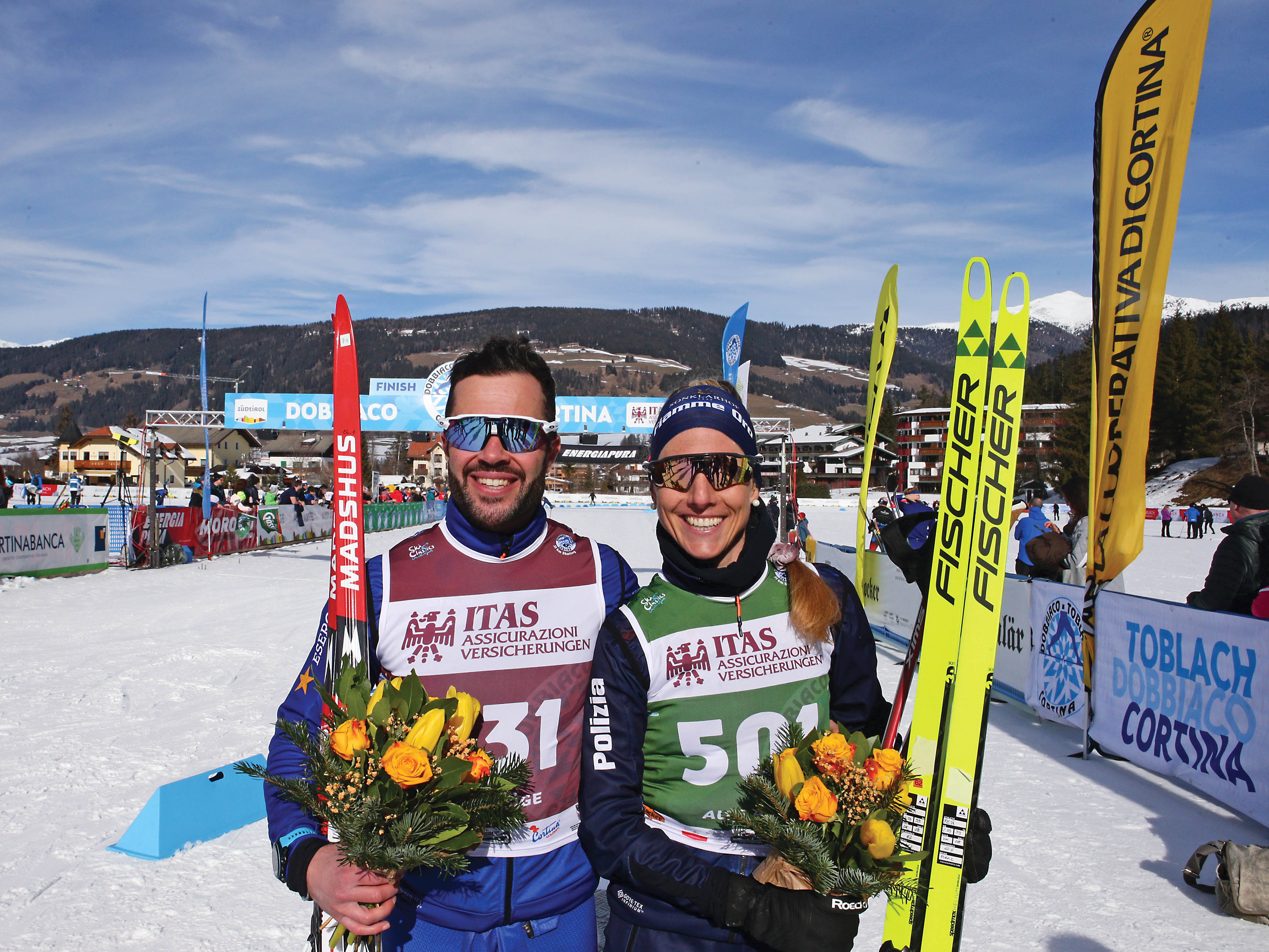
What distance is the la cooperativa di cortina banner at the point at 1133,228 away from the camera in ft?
14.0

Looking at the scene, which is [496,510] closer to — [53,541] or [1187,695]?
[1187,695]

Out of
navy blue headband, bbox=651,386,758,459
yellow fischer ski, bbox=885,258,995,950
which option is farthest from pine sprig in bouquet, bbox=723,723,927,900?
navy blue headband, bbox=651,386,758,459

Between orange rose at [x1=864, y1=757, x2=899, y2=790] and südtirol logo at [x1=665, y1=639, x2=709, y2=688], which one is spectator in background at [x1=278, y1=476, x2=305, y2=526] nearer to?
südtirol logo at [x1=665, y1=639, x2=709, y2=688]

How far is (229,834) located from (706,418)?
4.15 metres

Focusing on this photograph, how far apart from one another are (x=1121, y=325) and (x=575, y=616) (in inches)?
164

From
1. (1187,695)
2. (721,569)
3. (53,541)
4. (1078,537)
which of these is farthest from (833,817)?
(53,541)

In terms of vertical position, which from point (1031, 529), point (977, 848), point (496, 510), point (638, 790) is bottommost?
point (1031, 529)

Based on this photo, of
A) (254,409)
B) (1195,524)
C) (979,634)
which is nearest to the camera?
(979,634)

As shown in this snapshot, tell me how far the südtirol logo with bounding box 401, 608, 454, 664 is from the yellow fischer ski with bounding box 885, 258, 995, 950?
1.21 m

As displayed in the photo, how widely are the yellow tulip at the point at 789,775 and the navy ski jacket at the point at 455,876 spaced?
23.1 inches

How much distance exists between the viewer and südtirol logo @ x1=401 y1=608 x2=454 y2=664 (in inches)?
77.2

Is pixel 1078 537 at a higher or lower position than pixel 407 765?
lower

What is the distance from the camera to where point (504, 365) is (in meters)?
2.14

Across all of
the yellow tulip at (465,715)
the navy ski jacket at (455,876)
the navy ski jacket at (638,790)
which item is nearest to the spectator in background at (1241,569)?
the navy ski jacket at (638,790)
